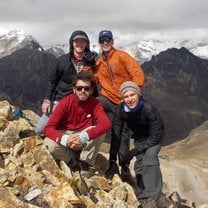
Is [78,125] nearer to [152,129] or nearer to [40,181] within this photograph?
[152,129]

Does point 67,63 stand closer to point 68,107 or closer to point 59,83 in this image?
point 59,83

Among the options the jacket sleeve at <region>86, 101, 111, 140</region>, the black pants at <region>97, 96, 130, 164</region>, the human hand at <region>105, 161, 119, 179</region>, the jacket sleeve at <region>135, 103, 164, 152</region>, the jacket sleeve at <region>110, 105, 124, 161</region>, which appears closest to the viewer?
the jacket sleeve at <region>86, 101, 111, 140</region>

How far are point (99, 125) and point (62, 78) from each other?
2965mm

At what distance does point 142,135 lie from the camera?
15797 millimetres

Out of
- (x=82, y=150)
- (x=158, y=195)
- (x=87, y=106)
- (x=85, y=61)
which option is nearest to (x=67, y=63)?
(x=85, y=61)

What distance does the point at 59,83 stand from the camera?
17.1 meters

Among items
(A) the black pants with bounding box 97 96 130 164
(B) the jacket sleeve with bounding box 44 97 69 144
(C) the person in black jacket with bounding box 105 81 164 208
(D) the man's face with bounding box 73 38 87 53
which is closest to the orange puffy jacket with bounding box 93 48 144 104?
(A) the black pants with bounding box 97 96 130 164

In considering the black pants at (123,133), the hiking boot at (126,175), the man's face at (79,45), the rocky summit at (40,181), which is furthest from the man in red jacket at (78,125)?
the hiking boot at (126,175)

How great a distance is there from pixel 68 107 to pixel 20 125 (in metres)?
2.61

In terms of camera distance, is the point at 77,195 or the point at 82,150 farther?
the point at 82,150

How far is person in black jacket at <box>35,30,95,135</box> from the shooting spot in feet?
52.3

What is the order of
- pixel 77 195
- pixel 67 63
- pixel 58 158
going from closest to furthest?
1. pixel 77 195
2. pixel 58 158
3. pixel 67 63

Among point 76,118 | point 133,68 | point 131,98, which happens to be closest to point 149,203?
point 131,98

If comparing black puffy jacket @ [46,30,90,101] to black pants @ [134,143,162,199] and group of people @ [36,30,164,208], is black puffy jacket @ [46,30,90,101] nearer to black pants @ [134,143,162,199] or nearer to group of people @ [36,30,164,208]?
group of people @ [36,30,164,208]
